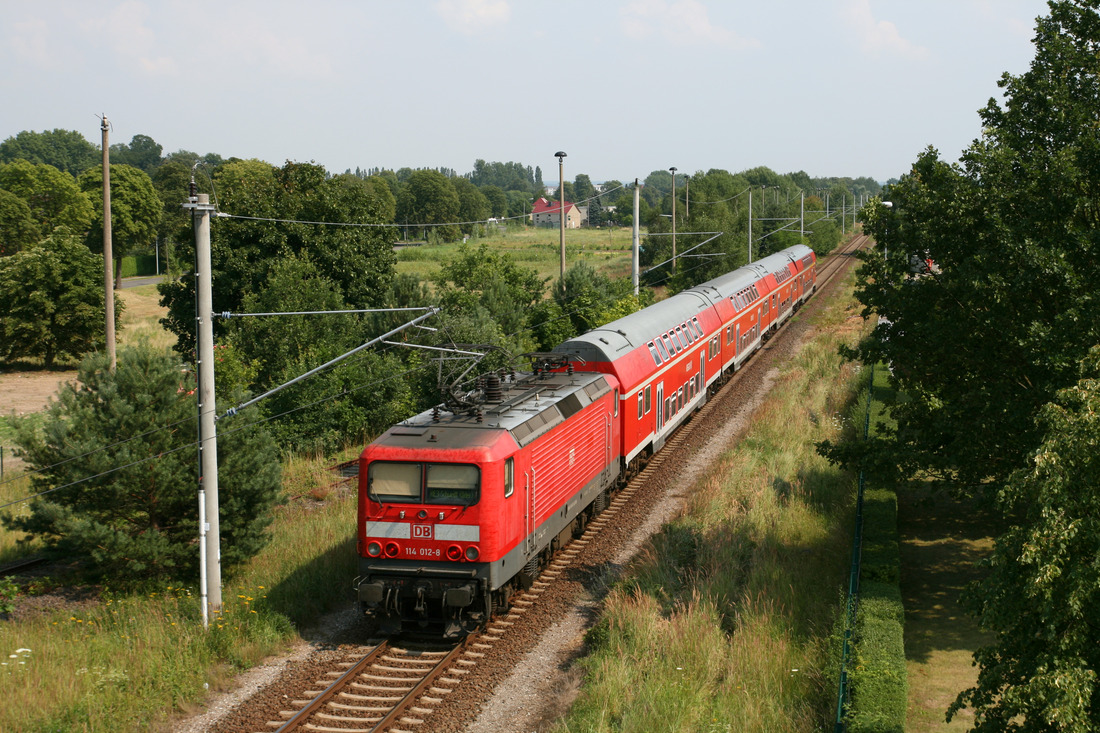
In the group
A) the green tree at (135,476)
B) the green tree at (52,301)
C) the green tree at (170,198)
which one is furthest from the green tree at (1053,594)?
the green tree at (170,198)

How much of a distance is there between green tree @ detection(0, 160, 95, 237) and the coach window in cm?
7477

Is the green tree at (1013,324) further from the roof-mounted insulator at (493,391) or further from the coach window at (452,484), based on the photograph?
the coach window at (452,484)

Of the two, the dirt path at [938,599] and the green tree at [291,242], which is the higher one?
the green tree at [291,242]

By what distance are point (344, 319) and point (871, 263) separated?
2006 cm

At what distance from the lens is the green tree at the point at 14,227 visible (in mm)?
68312

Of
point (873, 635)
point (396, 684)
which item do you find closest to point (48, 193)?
point (396, 684)

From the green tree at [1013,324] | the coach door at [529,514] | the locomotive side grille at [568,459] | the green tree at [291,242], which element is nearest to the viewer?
the green tree at [1013,324]

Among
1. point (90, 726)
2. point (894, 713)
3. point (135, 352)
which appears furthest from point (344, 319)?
point (894, 713)

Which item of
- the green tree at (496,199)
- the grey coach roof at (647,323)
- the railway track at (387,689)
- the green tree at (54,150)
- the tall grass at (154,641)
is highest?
the green tree at (54,150)

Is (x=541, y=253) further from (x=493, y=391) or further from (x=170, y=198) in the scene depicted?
(x=493, y=391)

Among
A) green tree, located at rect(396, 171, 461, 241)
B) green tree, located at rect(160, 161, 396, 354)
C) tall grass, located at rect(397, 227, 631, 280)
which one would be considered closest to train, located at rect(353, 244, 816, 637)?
green tree, located at rect(160, 161, 396, 354)

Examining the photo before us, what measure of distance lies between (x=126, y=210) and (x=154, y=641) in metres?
70.4

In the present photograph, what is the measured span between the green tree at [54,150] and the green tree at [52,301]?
427 ft

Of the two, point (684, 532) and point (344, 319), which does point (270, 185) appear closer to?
point (344, 319)
